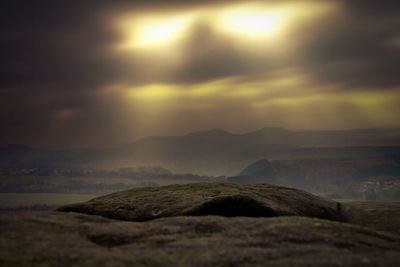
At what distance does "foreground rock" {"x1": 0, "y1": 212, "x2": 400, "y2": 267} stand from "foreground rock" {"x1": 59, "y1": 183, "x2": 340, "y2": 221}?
91.3 feet

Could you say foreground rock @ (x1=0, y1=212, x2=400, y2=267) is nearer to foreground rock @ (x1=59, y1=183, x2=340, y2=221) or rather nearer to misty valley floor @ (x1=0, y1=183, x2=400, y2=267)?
misty valley floor @ (x1=0, y1=183, x2=400, y2=267)

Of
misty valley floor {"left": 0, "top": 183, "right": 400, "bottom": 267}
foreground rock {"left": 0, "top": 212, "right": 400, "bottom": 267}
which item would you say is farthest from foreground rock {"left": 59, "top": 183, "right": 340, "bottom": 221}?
foreground rock {"left": 0, "top": 212, "right": 400, "bottom": 267}

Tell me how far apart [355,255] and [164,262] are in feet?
55.8

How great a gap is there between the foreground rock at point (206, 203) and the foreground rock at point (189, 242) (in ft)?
91.3

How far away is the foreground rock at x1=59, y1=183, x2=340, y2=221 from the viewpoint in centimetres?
8638

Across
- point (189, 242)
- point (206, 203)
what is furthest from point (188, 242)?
point (206, 203)

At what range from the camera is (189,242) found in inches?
1825

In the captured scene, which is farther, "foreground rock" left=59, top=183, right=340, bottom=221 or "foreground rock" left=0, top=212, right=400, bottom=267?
"foreground rock" left=59, top=183, right=340, bottom=221

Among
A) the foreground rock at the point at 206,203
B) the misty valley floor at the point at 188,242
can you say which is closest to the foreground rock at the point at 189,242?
the misty valley floor at the point at 188,242

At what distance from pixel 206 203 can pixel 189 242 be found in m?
40.3

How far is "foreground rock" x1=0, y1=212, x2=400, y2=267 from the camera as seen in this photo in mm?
38906

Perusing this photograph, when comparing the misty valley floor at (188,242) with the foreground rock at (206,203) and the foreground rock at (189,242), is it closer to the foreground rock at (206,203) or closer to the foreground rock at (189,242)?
the foreground rock at (189,242)

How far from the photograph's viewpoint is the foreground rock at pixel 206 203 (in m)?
86.4

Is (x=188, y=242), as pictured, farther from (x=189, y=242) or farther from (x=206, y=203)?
(x=206, y=203)
